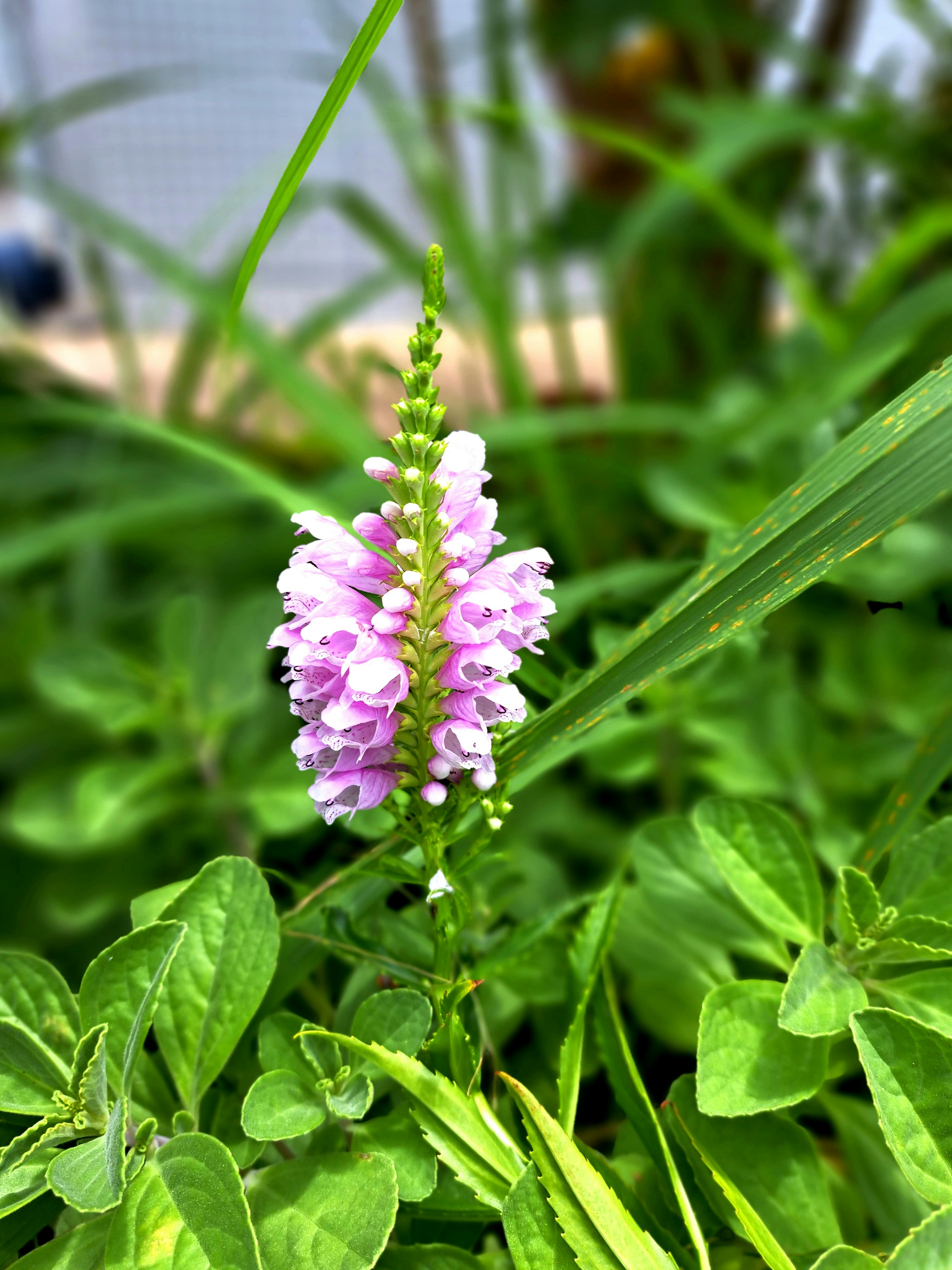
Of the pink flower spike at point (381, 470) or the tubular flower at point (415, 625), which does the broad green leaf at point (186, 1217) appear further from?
the pink flower spike at point (381, 470)

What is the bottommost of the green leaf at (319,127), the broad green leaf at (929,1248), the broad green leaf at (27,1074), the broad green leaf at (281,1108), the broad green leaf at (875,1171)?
the broad green leaf at (875,1171)

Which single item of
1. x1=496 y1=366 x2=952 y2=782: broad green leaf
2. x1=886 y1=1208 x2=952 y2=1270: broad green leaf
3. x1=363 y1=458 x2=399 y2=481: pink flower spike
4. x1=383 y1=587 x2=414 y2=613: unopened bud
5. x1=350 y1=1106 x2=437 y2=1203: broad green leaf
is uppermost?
x1=363 y1=458 x2=399 y2=481: pink flower spike

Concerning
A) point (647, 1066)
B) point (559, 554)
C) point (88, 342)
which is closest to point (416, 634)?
point (647, 1066)

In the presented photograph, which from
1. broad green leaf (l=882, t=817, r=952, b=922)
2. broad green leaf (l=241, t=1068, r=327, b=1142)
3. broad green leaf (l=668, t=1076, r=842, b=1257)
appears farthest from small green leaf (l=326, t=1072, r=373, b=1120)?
broad green leaf (l=882, t=817, r=952, b=922)

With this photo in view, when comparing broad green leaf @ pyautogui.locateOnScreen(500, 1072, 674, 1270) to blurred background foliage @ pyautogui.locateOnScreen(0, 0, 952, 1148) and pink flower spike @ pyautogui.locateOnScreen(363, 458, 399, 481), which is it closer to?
blurred background foliage @ pyautogui.locateOnScreen(0, 0, 952, 1148)

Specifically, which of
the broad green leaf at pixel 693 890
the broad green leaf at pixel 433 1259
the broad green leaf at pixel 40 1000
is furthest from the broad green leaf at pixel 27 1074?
the broad green leaf at pixel 693 890

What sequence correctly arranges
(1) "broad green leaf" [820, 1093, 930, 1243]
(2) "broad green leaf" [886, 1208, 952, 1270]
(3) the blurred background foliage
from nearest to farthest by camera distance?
(2) "broad green leaf" [886, 1208, 952, 1270], (1) "broad green leaf" [820, 1093, 930, 1243], (3) the blurred background foliage

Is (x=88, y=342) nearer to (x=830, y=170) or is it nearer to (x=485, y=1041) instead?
(x=830, y=170)

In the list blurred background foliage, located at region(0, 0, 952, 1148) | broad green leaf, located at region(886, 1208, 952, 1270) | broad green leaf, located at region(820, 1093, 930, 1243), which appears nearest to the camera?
broad green leaf, located at region(886, 1208, 952, 1270)
